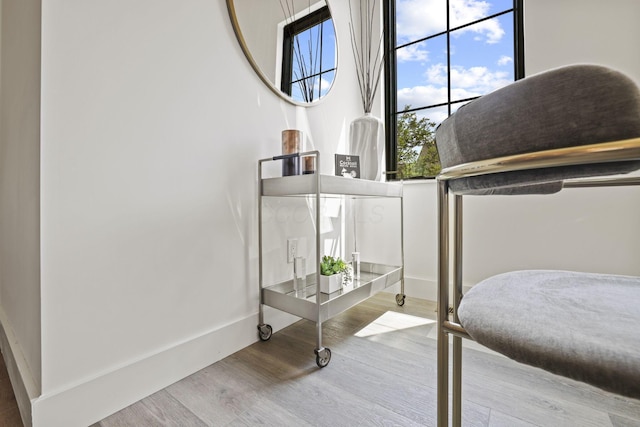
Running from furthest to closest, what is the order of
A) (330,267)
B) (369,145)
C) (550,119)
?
(369,145) → (330,267) → (550,119)

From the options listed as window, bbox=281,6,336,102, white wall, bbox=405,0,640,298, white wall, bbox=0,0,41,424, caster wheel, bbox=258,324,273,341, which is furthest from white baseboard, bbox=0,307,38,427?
white wall, bbox=405,0,640,298

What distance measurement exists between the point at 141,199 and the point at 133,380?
1.99 feet

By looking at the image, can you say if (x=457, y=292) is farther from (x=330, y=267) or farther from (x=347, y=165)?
(x=347, y=165)

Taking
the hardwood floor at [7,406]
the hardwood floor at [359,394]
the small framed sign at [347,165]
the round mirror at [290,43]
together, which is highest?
the round mirror at [290,43]

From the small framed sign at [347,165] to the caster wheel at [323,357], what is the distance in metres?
0.85

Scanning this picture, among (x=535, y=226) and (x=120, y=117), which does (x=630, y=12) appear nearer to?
(x=535, y=226)

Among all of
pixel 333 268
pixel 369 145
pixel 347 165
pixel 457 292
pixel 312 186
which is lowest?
pixel 333 268

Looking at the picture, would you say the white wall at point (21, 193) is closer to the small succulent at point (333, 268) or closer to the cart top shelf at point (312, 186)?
the cart top shelf at point (312, 186)

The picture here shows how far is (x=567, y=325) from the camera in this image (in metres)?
0.39

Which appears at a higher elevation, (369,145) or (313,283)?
(369,145)

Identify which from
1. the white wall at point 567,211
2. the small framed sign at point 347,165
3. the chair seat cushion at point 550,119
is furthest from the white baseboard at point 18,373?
the white wall at point 567,211

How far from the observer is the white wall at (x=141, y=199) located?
Answer: 85cm

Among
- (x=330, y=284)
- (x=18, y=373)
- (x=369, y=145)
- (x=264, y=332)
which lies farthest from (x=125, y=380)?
(x=369, y=145)

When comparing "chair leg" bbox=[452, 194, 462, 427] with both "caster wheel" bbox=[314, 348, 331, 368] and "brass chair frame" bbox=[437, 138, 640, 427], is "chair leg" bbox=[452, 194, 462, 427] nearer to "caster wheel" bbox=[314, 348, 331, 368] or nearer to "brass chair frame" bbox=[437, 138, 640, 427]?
"brass chair frame" bbox=[437, 138, 640, 427]
